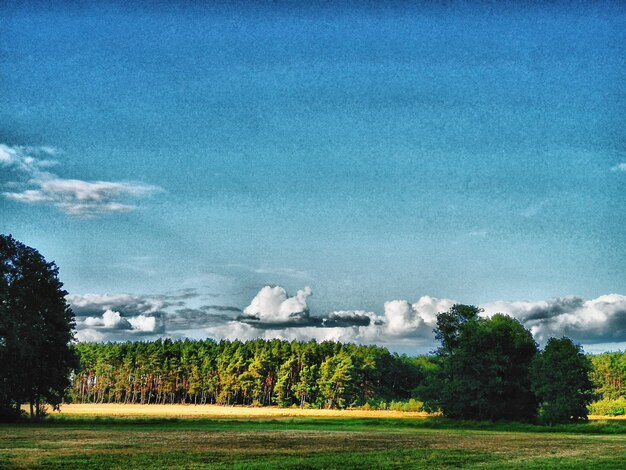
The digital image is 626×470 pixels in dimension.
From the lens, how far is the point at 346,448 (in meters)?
39.4

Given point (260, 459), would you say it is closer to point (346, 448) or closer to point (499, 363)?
point (346, 448)

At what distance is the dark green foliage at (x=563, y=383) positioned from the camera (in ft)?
266

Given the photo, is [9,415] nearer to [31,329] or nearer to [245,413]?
[31,329]

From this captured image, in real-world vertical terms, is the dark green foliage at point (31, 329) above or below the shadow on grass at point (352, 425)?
above

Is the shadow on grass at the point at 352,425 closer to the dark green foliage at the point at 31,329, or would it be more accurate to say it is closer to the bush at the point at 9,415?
the bush at the point at 9,415

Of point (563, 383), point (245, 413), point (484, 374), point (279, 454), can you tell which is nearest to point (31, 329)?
point (279, 454)

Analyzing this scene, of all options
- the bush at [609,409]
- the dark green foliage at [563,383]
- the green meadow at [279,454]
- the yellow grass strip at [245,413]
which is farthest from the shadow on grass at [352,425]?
the bush at [609,409]

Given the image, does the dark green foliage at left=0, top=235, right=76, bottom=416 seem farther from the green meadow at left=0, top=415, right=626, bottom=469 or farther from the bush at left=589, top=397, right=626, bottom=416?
the bush at left=589, top=397, right=626, bottom=416

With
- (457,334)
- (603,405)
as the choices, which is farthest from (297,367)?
(457,334)

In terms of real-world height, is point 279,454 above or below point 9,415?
above

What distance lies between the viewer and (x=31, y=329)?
218 feet

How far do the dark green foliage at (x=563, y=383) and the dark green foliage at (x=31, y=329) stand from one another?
55697 millimetres

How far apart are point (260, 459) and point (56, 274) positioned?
4797 cm

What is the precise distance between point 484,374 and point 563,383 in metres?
10.5
